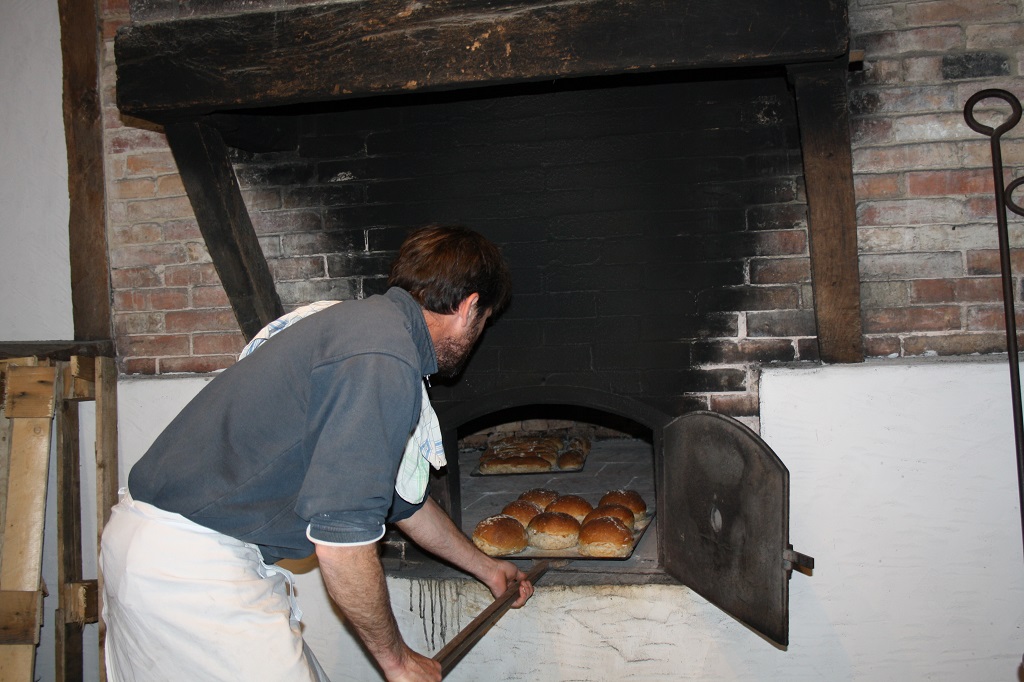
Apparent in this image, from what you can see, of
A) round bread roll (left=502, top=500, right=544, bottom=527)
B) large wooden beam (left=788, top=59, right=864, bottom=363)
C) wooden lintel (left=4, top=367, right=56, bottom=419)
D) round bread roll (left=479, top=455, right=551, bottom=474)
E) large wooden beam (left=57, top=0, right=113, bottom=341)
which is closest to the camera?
large wooden beam (left=788, top=59, right=864, bottom=363)

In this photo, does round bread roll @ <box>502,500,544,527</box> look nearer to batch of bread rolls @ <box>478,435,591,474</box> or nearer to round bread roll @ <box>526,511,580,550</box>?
round bread roll @ <box>526,511,580,550</box>

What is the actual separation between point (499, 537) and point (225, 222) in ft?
4.97

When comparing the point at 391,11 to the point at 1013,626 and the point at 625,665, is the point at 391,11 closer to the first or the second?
the point at 625,665

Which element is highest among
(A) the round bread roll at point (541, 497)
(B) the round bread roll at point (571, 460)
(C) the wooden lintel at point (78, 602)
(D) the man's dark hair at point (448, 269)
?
(D) the man's dark hair at point (448, 269)

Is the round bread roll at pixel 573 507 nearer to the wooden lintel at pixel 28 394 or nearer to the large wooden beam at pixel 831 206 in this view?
the large wooden beam at pixel 831 206

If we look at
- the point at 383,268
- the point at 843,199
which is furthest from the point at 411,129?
the point at 843,199

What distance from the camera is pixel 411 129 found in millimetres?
2838

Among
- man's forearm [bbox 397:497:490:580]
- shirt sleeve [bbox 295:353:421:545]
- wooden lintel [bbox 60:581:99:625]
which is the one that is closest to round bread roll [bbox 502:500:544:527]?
man's forearm [bbox 397:497:490:580]

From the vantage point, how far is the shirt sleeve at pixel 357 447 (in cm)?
157

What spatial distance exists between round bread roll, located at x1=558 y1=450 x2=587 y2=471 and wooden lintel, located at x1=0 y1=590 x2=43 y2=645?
235cm

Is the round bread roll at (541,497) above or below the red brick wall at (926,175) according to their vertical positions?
below

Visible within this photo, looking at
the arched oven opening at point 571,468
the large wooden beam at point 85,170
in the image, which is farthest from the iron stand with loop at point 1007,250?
the large wooden beam at point 85,170

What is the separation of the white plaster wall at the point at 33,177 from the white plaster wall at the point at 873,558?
223 cm

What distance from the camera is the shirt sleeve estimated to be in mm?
1565
